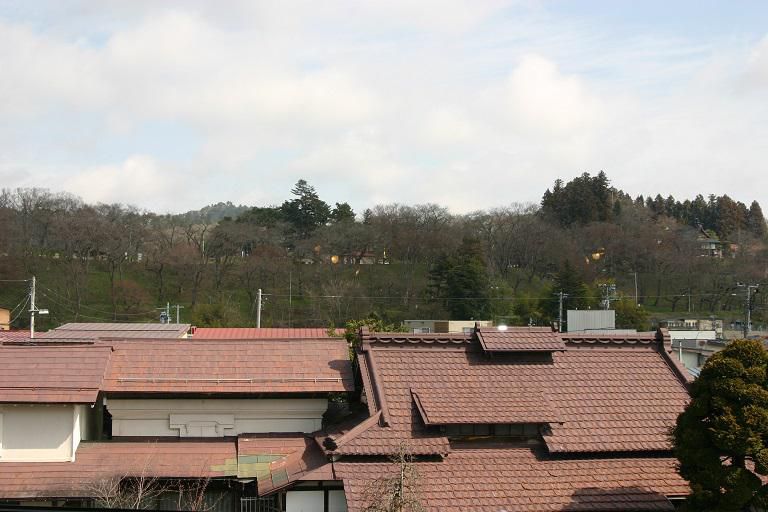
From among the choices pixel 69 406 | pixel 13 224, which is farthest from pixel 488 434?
pixel 13 224

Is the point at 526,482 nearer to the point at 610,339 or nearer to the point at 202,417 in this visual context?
the point at 610,339

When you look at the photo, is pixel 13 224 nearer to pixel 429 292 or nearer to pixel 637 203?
pixel 429 292

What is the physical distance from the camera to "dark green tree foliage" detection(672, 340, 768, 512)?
11539 millimetres

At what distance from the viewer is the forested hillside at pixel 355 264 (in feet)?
165

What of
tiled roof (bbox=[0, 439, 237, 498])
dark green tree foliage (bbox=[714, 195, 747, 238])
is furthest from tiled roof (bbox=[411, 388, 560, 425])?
dark green tree foliage (bbox=[714, 195, 747, 238])

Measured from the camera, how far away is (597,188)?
78.1 metres

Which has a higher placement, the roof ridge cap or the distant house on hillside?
the distant house on hillside

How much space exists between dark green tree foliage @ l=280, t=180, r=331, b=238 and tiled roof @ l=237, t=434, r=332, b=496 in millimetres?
50637

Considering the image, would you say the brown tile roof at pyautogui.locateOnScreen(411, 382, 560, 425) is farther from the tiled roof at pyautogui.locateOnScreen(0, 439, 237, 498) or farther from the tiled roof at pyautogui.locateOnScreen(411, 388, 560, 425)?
the tiled roof at pyautogui.locateOnScreen(0, 439, 237, 498)

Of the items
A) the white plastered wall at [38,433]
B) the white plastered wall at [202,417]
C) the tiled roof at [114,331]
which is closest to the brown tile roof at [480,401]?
the white plastered wall at [202,417]

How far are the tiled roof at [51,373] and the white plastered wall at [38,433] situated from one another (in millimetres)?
313

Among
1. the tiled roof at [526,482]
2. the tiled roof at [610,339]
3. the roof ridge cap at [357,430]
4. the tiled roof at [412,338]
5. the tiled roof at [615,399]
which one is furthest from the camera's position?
the tiled roof at [610,339]

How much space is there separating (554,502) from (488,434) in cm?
210

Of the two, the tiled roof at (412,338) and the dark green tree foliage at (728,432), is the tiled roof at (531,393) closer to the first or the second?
the tiled roof at (412,338)
